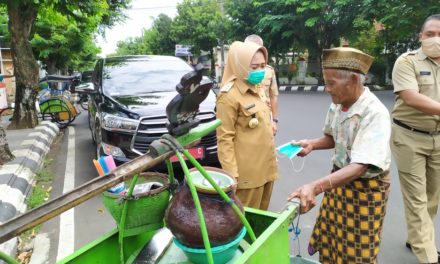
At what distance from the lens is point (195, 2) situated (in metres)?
28.9

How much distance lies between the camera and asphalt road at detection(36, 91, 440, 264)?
127 inches

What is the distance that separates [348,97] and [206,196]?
99cm

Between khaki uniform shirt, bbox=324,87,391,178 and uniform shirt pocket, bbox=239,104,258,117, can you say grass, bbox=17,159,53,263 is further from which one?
khaki uniform shirt, bbox=324,87,391,178

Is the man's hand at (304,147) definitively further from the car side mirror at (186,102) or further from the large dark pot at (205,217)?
the car side mirror at (186,102)

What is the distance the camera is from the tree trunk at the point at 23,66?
7.85 m

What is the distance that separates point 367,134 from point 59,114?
9.00 meters

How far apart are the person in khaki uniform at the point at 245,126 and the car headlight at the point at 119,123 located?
→ 203cm

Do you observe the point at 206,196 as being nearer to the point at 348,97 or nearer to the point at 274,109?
the point at 348,97

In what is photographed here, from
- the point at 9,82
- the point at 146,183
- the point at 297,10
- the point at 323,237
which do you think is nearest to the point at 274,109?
the point at 323,237

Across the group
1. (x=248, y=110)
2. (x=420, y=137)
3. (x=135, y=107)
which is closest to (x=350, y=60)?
(x=248, y=110)

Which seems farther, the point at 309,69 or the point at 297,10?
the point at 309,69

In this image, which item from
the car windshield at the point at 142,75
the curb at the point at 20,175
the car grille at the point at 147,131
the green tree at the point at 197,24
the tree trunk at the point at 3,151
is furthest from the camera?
the green tree at the point at 197,24

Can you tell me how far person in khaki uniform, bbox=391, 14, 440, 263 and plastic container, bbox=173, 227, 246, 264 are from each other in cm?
169

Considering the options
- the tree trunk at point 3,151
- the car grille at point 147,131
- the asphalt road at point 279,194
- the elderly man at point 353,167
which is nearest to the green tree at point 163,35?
the asphalt road at point 279,194
